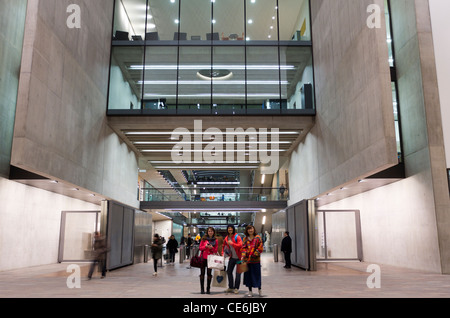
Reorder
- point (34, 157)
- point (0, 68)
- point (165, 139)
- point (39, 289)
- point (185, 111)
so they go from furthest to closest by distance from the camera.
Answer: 1. point (165, 139)
2. point (185, 111)
3. point (0, 68)
4. point (34, 157)
5. point (39, 289)

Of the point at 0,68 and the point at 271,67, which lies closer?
the point at 0,68

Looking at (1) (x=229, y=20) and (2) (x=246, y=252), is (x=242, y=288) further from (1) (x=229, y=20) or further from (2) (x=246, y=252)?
→ (1) (x=229, y=20)

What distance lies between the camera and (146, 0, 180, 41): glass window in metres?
21.5

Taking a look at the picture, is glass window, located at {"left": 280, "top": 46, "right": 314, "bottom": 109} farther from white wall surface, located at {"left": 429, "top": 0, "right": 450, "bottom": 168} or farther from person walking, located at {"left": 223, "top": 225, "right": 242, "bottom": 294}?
person walking, located at {"left": 223, "top": 225, "right": 242, "bottom": 294}

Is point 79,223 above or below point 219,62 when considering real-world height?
below

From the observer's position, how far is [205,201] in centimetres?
2795

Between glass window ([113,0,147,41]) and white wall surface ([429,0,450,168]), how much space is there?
14593 mm

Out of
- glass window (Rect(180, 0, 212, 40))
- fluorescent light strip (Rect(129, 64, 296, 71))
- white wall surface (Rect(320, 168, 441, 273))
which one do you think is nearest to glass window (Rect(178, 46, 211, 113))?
fluorescent light strip (Rect(129, 64, 296, 71))

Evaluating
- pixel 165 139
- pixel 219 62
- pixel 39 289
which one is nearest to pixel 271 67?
pixel 219 62

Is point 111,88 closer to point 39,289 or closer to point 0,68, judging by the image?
point 0,68

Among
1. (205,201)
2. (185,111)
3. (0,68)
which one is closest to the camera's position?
(0,68)

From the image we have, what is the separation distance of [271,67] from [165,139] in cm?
768

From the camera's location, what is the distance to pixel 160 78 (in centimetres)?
2088

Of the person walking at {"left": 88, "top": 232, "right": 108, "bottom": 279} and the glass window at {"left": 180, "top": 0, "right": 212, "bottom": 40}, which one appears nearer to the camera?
the person walking at {"left": 88, "top": 232, "right": 108, "bottom": 279}
